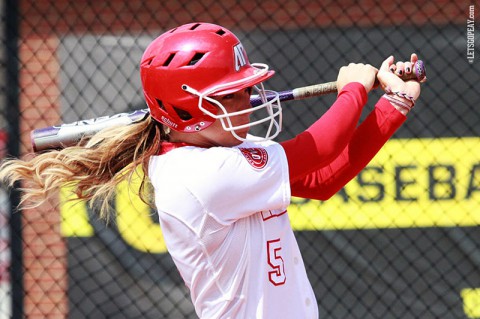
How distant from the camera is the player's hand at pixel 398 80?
6.58ft

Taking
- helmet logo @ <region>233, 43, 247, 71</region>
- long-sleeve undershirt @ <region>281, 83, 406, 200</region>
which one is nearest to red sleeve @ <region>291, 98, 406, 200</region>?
long-sleeve undershirt @ <region>281, 83, 406, 200</region>

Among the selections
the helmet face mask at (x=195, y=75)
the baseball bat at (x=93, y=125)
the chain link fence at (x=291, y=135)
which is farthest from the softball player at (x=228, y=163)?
the chain link fence at (x=291, y=135)

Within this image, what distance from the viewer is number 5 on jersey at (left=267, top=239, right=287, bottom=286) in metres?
1.88

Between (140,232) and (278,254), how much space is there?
2.18 m

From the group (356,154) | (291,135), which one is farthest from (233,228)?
(291,135)

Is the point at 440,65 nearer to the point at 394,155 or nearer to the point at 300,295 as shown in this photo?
the point at 394,155

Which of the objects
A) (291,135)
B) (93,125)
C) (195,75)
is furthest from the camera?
(291,135)

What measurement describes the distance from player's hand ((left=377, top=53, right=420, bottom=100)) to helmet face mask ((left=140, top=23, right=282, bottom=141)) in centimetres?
33

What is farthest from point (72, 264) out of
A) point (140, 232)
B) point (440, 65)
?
point (440, 65)

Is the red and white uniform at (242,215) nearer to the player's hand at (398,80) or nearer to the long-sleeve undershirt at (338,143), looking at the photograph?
the long-sleeve undershirt at (338,143)

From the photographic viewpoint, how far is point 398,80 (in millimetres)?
2014

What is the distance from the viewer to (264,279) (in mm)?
1872

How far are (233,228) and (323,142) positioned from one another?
0.29 meters

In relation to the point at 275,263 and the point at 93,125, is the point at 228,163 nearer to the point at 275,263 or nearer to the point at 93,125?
the point at 275,263
